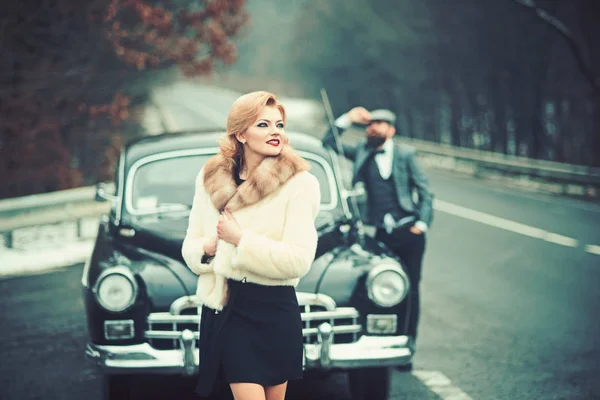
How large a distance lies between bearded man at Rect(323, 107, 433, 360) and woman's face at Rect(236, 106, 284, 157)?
3.21 metres

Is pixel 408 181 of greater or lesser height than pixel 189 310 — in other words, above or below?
above

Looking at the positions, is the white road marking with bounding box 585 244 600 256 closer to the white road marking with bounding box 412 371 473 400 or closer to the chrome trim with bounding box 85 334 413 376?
the white road marking with bounding box 412 371 473 400

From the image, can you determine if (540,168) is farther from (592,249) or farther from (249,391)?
(249,391)

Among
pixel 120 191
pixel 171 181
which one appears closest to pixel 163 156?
pixel 171 181

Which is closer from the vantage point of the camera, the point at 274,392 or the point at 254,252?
the point at 254,252

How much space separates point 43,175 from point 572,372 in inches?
504

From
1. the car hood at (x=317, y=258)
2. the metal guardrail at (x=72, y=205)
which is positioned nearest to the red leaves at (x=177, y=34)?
the metal guardrail at (x=72, y=205)

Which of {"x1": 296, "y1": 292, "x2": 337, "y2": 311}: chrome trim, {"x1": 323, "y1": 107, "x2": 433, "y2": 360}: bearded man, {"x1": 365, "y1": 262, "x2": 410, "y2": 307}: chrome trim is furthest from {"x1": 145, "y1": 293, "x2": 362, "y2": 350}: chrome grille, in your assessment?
→ {"x1": 323, "y1": 107, "x2": 433, "y2": 360}: bearded man

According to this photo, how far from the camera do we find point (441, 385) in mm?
6273

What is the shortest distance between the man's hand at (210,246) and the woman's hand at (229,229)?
9cm

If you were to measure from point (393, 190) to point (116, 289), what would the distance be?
2.42m

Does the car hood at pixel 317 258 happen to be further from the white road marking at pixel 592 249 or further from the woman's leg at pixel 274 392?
the white road marking at pixel 592 249

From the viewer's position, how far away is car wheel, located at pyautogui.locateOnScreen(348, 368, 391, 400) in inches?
223

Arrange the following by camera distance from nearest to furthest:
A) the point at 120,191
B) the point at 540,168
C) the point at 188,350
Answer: the point at 188,350 → the point at 120,191 → the point at 540,168
